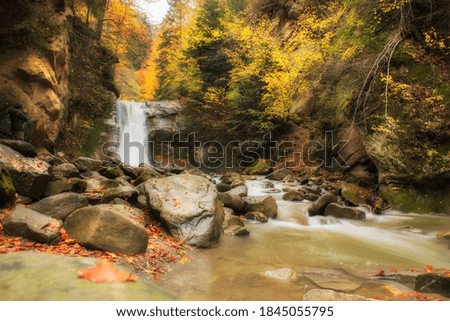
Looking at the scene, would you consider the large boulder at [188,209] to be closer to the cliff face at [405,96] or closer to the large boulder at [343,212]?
the large boulder at [343,212]

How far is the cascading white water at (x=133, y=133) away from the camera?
56.7ft

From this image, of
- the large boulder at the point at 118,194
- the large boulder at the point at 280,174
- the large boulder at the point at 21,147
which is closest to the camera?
the large boulder at the point at 118,194

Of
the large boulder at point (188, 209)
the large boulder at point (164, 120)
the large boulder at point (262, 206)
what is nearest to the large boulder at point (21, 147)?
the large boulder at point (188, 209)

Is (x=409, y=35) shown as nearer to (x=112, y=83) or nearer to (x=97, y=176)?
(x=97, y=176)

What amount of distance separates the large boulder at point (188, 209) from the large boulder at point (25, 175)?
6.22 ft

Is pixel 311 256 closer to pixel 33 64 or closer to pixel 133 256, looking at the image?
pixel 133 256

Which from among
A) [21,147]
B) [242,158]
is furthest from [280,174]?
[21,147]

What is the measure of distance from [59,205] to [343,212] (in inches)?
265

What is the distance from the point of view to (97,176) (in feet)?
27.1

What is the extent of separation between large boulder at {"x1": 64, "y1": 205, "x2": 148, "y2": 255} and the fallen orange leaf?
4.65 ft

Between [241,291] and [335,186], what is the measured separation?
8750 mm

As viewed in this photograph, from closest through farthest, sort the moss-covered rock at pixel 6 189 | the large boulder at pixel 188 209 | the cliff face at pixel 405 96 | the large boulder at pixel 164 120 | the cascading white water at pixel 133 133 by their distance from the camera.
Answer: the moss-covered rock at pixel 6 189
the large boulder at pixel 188 209
the cliff face at pixel 405 96
the cascading white water at pixel 133 133
the large boulder at pixel 164 120

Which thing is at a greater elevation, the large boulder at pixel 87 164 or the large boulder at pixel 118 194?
the large boulder at pixel 87 164

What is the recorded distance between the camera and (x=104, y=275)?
2.45 m
